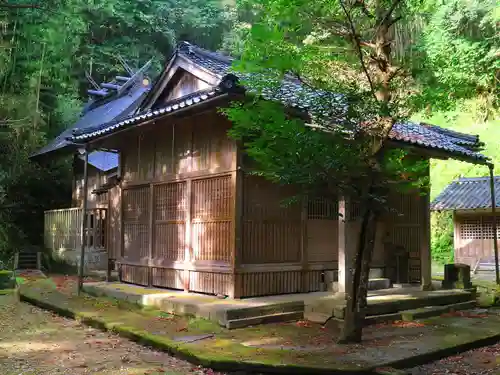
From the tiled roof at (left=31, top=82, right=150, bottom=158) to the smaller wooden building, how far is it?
1498cm

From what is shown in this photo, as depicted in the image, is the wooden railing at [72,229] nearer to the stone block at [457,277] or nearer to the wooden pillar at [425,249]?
the wooden pillar at [425,249]

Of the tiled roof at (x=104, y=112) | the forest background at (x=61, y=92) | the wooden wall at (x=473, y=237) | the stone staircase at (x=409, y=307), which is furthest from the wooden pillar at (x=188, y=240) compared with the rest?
the wooden wall at (x=473, y=237)

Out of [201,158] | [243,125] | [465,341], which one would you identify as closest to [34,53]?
[201,158]

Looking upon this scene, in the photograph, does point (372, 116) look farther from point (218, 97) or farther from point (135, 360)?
point (135, 360)

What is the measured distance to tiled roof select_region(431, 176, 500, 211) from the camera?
2111 cm

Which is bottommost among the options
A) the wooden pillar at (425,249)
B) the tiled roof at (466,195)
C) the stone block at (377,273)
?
the stone block at (377,273)

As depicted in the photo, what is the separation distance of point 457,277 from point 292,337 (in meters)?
6.25

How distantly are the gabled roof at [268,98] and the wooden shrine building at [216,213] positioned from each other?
0.11ft

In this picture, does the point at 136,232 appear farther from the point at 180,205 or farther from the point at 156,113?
the point at 156,113

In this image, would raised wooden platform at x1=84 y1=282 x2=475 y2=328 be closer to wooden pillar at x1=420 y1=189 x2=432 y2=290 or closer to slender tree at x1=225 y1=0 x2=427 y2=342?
wooden pillar at x1=420 y1=189 x2=432 y2=290

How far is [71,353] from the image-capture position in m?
7.03

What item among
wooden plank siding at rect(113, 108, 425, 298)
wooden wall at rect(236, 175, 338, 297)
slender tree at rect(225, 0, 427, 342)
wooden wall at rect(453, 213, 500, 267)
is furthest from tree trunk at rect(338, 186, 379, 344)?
wooden wall at rect(453, 213, 500, 267)

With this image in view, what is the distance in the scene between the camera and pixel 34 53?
68.2 ft

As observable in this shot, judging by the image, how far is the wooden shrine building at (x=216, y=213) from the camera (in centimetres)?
965
